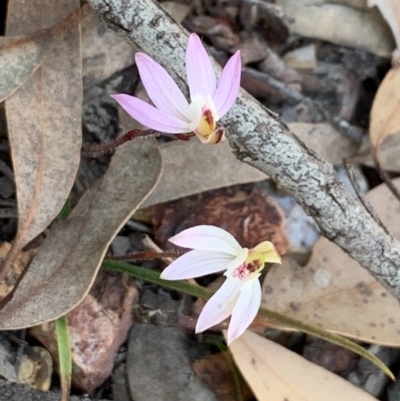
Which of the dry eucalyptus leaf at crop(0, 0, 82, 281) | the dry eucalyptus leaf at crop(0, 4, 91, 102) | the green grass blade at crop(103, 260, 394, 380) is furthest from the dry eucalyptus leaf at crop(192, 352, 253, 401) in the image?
the dry eucalyptus leaf at crop(0, 4, 91, 102)

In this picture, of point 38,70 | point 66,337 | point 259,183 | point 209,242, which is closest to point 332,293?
point 259,183

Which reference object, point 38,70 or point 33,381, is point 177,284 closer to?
point 33,381

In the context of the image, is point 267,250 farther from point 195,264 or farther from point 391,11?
point 391,11

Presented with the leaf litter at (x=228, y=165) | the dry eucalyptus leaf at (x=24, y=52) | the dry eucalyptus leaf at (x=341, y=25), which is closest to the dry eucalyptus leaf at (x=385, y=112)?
the leaf litter at (x=228, y=165)

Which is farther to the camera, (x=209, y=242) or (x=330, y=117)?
(x=330, y=117)

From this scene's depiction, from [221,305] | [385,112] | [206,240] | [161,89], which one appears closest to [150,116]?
[161,89]

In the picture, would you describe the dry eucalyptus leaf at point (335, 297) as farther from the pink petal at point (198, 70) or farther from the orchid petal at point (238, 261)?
the pink petal at point (198, 70)
